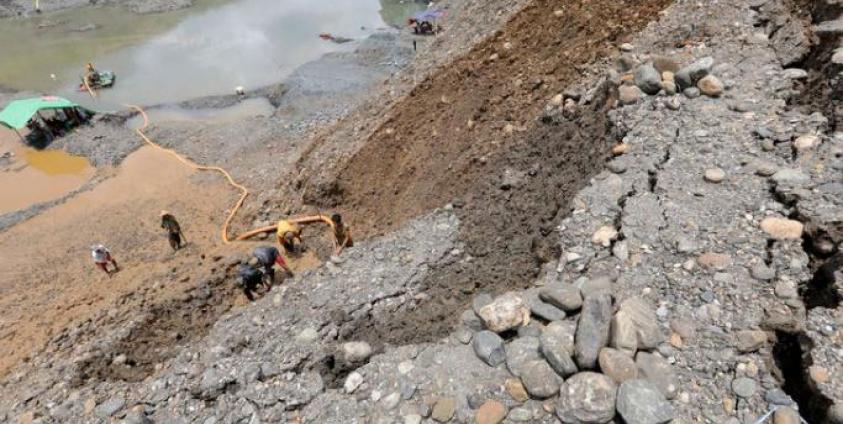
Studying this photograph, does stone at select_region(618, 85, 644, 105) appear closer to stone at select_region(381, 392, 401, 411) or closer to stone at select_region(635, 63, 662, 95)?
stone at select_region(635, 63, 662, 95)

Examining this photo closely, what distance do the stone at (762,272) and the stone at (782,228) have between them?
0.39 m

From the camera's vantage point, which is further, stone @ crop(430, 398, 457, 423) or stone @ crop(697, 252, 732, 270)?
stone @ crop(697, 252, 732, 270)

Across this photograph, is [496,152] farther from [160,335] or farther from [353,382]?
[160,335]

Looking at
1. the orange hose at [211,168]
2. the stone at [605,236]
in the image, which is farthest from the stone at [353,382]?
the orange hose at [211,168]

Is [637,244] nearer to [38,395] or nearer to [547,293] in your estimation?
[547,293]

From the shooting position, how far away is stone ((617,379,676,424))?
313 cm

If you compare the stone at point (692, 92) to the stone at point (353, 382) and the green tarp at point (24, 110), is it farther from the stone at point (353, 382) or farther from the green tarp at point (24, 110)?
the green tarp at point (24, 110)

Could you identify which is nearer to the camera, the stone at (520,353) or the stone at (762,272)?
the stone at (520,353)

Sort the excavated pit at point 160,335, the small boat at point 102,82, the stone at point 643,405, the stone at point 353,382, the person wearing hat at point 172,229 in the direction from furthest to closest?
1. the small boat at point 102,82
2. the person wearing hat at point 172,229
3. the excavated pit at point 160,335
4. the stone at point 353,382
5. the stone at point 643,405

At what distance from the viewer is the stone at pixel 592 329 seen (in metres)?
3.50

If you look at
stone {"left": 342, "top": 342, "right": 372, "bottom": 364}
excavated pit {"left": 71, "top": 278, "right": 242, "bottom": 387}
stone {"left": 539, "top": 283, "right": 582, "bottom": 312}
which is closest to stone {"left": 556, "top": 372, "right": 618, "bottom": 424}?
stone {"left": 539, "top": 283, "right": 582, "bottom": 312}

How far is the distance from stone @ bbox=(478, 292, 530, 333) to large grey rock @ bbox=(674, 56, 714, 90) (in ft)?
13.8

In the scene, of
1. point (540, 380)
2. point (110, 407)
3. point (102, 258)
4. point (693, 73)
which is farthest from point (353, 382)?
point (102, 258)

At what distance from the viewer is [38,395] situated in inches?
252
